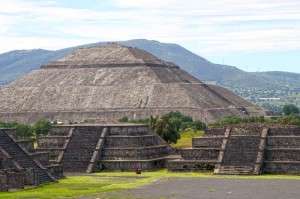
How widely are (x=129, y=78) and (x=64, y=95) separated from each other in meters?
12.2

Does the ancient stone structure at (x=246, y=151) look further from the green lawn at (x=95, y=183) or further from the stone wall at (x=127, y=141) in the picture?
the stone wall at (x=127, y=141)

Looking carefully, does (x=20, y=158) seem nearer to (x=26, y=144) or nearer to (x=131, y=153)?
(x=26, y=144)

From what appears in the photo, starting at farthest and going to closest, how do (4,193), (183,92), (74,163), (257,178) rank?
(183,92) → (74,163) → (257,178) → (4,193)

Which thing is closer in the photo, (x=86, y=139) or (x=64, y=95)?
(x=86, y=139)

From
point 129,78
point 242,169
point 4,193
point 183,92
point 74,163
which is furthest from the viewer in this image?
point 129,78

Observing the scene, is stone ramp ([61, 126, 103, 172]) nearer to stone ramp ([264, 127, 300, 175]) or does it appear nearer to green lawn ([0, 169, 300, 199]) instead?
green lawn ([0, 169, 300, 199])

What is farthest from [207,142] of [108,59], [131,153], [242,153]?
[108,59]

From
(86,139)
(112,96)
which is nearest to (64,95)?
(112,96)

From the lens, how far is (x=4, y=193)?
5231 centimetres

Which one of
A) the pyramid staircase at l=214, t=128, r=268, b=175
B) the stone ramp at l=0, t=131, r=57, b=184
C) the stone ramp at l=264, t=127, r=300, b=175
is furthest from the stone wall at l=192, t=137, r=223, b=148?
the stone ramp at l=0, t=131, r=57, b=184

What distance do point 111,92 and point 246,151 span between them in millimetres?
89797

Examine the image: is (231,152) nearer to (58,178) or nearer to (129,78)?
(58,178)

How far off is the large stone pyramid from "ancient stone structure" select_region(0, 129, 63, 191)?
7481 centimetres

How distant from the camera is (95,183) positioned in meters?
58.9
